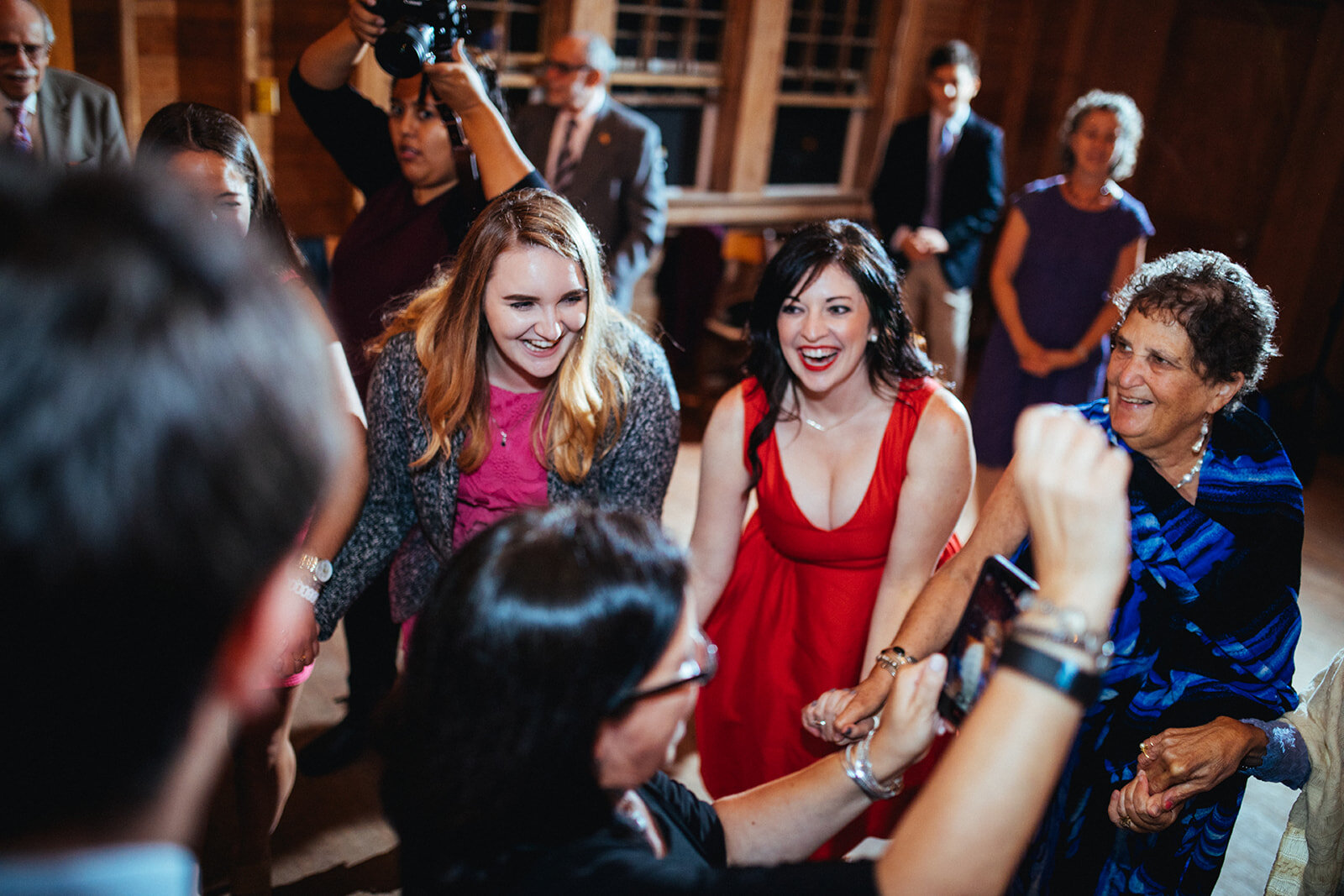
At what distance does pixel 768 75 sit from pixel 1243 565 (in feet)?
16.4

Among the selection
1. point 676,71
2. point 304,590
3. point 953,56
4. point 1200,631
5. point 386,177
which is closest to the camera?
point 1200,631

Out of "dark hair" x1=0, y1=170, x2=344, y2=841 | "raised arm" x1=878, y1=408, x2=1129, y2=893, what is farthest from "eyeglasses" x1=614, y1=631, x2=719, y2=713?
"dark hair" x1=0, y1=170, x2=344, y2=841

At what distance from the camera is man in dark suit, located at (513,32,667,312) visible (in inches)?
163

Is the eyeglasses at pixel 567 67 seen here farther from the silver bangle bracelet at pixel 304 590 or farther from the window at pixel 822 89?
the silver bangle bracelet at pixel 304 590

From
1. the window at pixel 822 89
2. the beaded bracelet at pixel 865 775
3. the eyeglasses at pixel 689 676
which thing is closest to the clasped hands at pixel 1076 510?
the eyeglasses at pixel 689 676

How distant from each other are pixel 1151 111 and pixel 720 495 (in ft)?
18.6

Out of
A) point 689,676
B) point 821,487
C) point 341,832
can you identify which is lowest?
point 341,832

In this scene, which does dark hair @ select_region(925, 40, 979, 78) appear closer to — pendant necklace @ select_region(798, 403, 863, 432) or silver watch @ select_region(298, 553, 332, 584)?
pendant necklace @ select_region(798, 403, 863, 432)

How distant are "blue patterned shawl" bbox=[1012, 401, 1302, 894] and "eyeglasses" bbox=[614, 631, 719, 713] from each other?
959 mm

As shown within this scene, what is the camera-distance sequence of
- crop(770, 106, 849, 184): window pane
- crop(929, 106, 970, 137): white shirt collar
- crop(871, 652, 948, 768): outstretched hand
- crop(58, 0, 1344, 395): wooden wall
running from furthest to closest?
crop(770, 106, 849, 184): window pane
crop(58, 0, 1344, 395): wooden wall
crop(929, 106, 970, 137): white shirt collar
crop(871, 652, 948, 768): outstretched hand

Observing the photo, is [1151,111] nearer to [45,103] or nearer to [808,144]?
[808,144]

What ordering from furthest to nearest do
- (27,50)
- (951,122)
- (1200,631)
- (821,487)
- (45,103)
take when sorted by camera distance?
(951,122) < (45,103) < (27,50) < (821,487) < (1200,631)

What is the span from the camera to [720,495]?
6.97 feet

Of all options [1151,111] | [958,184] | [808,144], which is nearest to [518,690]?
[958,184]
